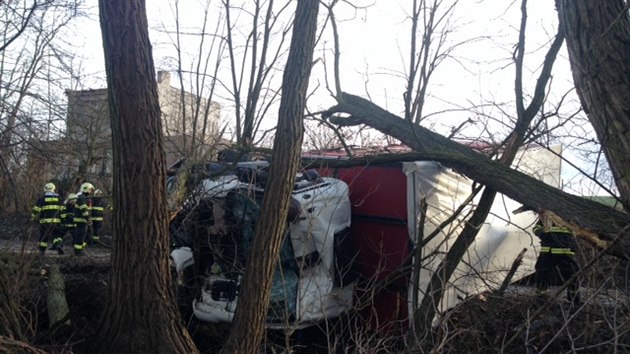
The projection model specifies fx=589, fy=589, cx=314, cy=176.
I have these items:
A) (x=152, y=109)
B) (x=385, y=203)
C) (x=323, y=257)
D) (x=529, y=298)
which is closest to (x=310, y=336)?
(x=323, y=257)

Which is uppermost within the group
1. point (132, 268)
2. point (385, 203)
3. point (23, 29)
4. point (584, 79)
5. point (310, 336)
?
point (23, 29)

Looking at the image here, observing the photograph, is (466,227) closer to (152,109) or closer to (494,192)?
(494,192)

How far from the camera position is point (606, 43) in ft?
13.7

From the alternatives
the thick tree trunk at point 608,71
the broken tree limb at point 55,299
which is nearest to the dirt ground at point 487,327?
the broken tree limb at point 55,299

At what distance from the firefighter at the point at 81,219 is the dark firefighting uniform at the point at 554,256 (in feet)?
26.4

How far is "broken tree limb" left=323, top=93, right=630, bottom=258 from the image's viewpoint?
4.45 meters

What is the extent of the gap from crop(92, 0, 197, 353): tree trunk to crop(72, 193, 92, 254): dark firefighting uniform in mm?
7620

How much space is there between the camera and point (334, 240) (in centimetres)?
590

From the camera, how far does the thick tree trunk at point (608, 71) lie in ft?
13.5

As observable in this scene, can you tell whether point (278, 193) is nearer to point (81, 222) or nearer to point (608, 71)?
point (608, 71)

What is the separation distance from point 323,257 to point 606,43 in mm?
3089

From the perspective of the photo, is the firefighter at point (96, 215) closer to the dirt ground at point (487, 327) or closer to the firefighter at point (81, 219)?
the firefighter at point (81, 219)

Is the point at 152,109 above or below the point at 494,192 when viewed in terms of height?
above

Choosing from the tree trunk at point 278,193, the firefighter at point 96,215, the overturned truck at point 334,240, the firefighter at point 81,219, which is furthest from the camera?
the firefighter at point 96,215
